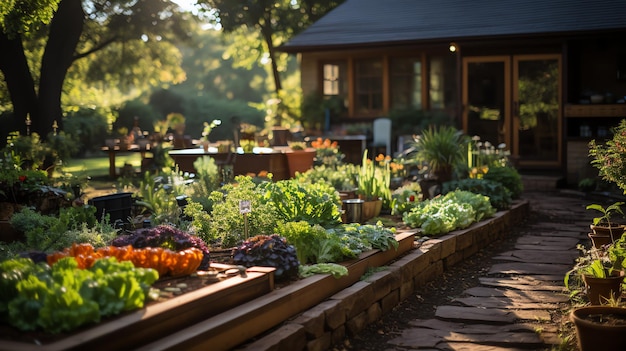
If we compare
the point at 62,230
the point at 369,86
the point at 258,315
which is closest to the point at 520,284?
the point at 258,315

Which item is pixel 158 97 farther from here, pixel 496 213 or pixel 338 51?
pixel 496 213

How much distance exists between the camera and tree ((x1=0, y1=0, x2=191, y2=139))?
13.3 m

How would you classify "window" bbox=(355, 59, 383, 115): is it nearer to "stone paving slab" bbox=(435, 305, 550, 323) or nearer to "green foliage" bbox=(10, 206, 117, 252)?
"green foliage" bbox=(10, 206, 117, 252)

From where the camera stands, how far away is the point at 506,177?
464 inches

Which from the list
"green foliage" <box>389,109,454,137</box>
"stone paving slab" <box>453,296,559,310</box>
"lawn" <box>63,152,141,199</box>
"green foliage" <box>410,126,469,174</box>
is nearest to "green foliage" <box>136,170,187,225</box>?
"lawn" <box>63,152,141,199</box>

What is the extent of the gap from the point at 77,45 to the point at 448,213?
16.4 meters

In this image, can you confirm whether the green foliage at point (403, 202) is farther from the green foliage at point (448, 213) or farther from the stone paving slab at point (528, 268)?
the stone paving slab at point (528, 268)

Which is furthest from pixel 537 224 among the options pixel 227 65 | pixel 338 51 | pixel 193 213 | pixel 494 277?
pixel 227 65

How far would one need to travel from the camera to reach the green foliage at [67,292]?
3980 mm

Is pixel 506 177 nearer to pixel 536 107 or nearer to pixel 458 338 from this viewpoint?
pixel 536 107

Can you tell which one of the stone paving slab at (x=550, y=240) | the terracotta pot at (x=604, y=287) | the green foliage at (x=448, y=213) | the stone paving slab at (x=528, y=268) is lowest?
the stone paving slab at (x=528, y=268)

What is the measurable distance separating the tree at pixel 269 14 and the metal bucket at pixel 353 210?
46.0 feet

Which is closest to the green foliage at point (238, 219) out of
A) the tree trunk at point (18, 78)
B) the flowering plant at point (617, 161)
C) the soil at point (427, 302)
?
the soil at point (427, 302)

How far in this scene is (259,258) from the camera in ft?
18.6
